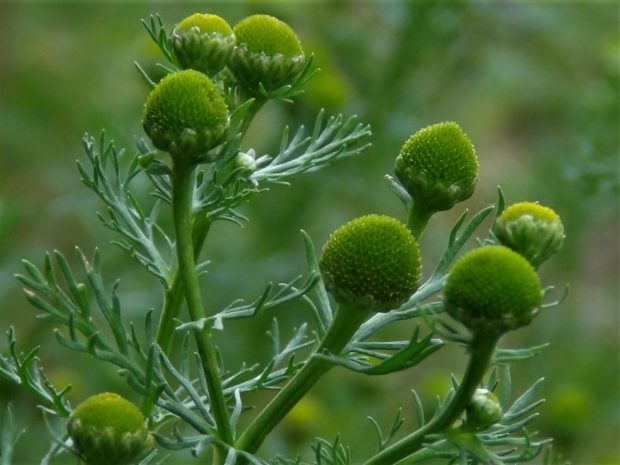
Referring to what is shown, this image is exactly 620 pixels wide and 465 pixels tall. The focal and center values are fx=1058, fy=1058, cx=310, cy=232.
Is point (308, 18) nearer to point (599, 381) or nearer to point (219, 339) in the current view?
point (219, 339)

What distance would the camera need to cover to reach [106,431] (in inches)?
38.9

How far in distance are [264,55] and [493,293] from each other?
1.40ft

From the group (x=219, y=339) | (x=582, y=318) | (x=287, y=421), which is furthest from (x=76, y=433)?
(x=582, y=318)

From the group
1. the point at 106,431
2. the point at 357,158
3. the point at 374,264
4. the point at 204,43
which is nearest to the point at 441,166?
the point at 374,264

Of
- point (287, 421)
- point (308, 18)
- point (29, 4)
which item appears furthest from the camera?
point (29, 4)

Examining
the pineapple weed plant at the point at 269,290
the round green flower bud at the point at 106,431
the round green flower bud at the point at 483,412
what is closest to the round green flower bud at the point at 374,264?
→ the pineapple weed plant at the point at 269,290

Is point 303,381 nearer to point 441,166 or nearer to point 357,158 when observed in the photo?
point 441,166

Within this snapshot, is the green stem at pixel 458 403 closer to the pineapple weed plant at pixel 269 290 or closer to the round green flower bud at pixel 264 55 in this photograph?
the pineapple weed plant at pixel 269 290

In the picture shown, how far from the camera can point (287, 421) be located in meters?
2.48

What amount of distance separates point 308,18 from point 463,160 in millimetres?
2256

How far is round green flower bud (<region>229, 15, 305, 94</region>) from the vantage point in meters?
1.20

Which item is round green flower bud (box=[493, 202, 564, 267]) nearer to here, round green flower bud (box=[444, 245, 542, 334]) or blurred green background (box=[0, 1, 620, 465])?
round green flower bud (box=[444, 245, 542, 334])

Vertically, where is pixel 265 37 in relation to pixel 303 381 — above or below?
above

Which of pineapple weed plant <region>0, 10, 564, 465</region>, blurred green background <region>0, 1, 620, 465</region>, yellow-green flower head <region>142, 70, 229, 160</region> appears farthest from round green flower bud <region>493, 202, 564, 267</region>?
blurred green background <region>0, 1, 620, 465</region>
